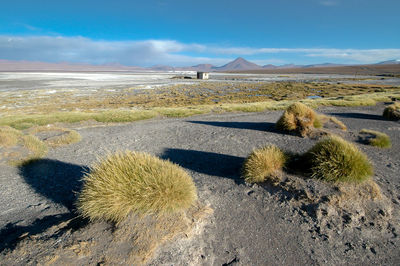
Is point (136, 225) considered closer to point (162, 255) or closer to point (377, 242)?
point (162, 255)

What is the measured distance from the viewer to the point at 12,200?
197 inches

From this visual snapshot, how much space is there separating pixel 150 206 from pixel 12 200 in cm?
366

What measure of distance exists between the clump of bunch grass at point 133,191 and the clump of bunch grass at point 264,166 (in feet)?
6.08

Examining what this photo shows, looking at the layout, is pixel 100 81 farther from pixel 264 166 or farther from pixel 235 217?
pixel 235 217

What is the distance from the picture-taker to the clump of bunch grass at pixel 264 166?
209 inches

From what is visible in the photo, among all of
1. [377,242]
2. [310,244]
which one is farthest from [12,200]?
[377,242]

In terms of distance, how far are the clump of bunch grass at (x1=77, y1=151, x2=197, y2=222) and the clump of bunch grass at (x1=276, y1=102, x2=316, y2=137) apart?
23.9ft

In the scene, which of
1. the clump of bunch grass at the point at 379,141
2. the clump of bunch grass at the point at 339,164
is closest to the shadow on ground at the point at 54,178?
the clump of bunch grass at the point at 339,164

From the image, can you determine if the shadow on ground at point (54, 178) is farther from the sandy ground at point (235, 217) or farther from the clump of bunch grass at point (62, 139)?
the clump of bunch grass at point (62, 139)

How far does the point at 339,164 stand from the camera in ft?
15.8

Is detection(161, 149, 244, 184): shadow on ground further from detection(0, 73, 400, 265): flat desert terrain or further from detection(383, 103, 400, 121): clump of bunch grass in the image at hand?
detection(383, 103, 400, 121): clump of bunch grass

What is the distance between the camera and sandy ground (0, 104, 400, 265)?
334cm

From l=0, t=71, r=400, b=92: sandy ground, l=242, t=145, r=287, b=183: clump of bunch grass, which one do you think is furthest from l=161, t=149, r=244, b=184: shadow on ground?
l=0, t=71, r=400, b=92: sandy ground

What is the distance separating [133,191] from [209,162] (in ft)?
12.2
